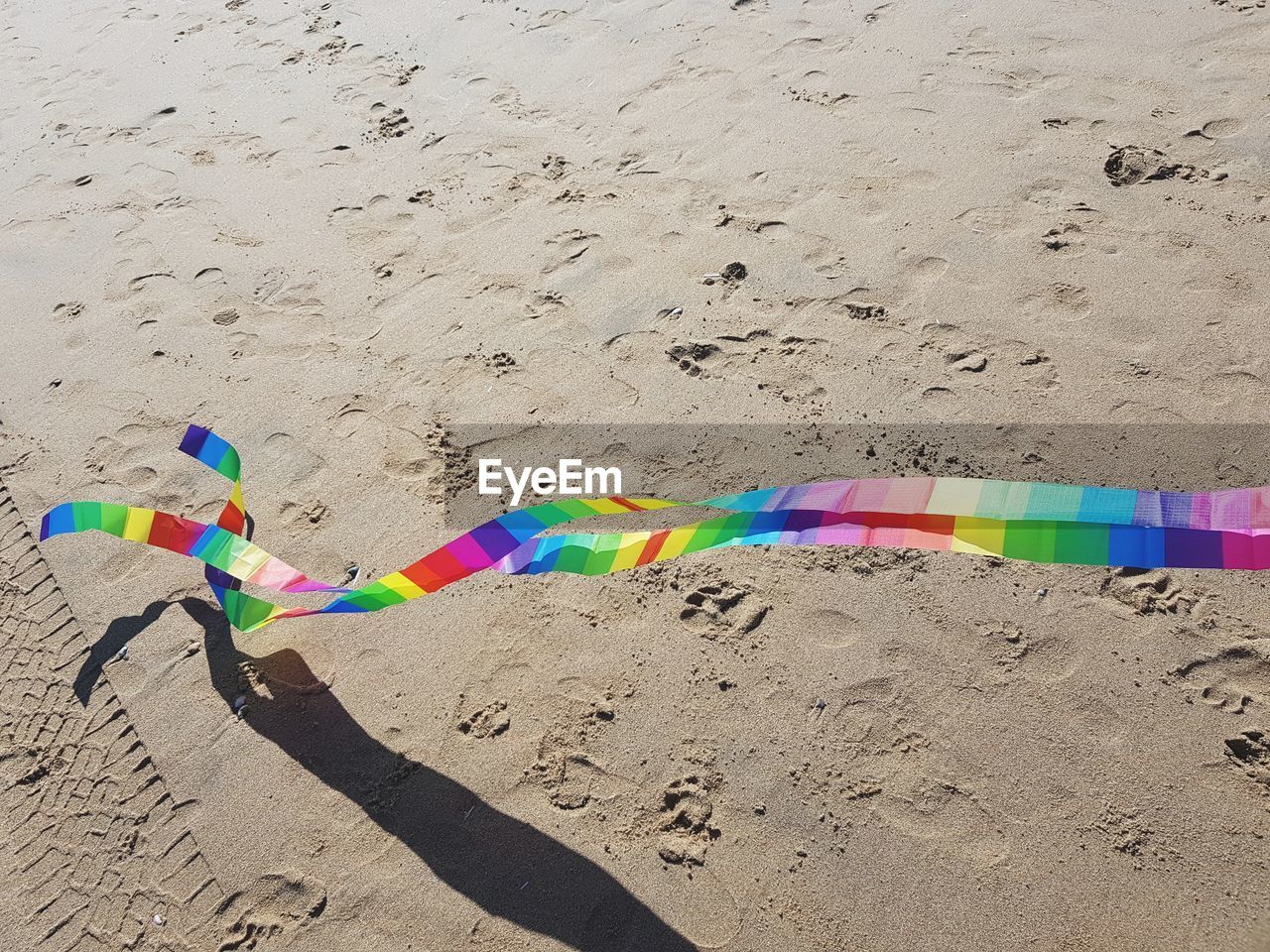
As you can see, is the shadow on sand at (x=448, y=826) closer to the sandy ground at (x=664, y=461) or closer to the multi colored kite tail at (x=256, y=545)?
the sandy ground at (x=664, y=461)

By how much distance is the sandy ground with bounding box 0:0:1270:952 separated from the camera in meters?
2.21

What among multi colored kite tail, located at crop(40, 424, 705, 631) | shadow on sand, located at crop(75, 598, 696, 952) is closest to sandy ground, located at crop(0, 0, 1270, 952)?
shadow on sand, located at crop(75, 598, 696, 952)

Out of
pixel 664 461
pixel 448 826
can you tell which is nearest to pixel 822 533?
pixel 664 461

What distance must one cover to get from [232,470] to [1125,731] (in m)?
2.91

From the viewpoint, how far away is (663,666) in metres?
2.60

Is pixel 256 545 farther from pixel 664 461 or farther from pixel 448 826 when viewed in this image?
pixel 664 461

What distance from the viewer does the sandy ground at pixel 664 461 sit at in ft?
7.23

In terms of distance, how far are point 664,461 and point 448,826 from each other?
1.43m

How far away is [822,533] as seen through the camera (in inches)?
92.7

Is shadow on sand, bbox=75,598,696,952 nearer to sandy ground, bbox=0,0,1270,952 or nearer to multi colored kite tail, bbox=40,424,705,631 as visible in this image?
sandy ground, bbox=0,0,1270,952

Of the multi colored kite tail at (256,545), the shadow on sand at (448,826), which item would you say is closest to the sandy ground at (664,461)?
the shadow on sand at (448,826)

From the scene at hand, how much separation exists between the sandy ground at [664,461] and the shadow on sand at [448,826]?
0.01m

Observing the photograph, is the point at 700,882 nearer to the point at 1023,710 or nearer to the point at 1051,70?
the point at 1023,710

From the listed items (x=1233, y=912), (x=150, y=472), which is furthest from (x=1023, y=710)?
(x=150, y=472)
